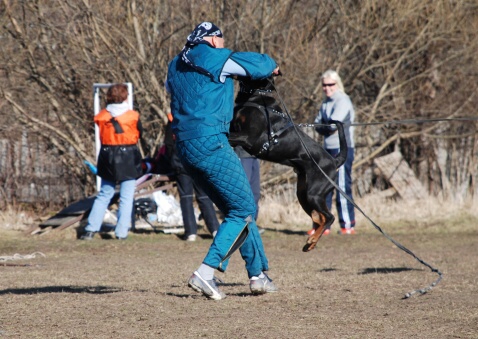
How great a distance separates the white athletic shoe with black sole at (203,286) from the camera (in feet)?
19.4

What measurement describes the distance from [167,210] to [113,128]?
176cm

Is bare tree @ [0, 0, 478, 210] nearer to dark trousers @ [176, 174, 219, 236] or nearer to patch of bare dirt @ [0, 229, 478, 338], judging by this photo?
dark trousers @ [176, 174, 219, 236]

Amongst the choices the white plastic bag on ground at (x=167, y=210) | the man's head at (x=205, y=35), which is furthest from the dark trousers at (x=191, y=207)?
the man's head at (x=205, y=35)

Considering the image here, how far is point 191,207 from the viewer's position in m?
10.9

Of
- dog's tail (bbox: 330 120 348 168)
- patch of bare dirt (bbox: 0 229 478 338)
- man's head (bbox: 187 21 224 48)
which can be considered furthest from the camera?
dog's tail (bbox: 330 120 348 168)

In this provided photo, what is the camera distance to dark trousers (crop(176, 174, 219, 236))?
1078 cm

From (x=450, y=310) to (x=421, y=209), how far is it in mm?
7771

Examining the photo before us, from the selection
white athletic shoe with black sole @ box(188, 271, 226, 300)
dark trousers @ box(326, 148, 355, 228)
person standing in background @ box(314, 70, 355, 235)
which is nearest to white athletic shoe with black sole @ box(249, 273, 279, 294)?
white athletic shoe with black sole @ box(188, 271, 226, 300)

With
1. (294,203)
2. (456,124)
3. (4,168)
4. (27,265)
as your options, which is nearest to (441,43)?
(456,124)

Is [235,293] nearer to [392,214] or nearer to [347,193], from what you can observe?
[347,193]

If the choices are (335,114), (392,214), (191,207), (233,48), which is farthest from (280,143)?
(392,214)

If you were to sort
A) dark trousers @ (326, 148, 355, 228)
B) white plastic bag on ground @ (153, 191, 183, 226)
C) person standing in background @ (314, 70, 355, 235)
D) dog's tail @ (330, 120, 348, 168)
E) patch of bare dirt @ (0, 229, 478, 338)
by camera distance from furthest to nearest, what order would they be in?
1. white plastic bag on ground @ (153, 191, 183, 226)
2. dark trousers @ (326, 148, 355, 228)
3. person standing in background @ (314, 70, 355, 235)
4. dog's tail @ (330, 120, 348, 168)
5. patch of bare dirt @ (0, 229, 478, 338)

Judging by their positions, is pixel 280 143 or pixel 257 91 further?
pixel 280 143

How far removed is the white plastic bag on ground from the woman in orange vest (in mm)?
942
